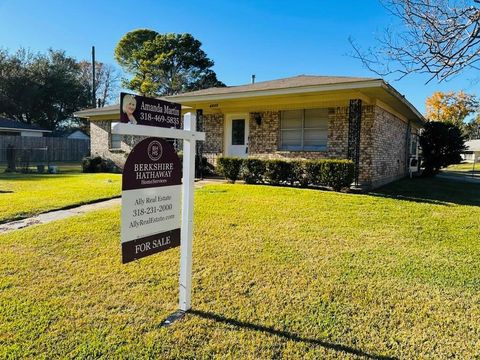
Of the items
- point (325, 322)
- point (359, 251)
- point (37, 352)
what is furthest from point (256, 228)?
point (37, 352)

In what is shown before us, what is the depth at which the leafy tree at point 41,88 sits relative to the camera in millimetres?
34625

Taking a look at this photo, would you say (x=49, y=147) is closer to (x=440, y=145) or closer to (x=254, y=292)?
(x=440, y=145)

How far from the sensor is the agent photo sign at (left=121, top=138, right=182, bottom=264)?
2.77m

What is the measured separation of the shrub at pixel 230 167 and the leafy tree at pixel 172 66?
80.2ft

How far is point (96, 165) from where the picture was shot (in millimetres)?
17156

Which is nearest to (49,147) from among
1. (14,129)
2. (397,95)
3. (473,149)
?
(14,129)

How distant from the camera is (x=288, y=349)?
262 centimetres

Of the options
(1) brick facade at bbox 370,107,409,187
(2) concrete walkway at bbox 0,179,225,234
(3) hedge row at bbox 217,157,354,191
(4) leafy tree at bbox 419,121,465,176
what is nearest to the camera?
(2) concrete walkway at bbox 0,179,225,234

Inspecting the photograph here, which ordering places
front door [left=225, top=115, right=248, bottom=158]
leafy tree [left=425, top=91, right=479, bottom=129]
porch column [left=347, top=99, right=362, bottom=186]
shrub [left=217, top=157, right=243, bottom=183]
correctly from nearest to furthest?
porch column [left=347, top=99, right=362, bottom=186] < shrub [left=217, top=157, right=243, bottom=183] < front door [left=225, top=115, right=248, bottom=158] < leafy tree [left=425, top=91, right=479, bottom=129]

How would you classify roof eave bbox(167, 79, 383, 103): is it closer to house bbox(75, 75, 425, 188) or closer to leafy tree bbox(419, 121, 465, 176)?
house bbox(75, 75, 425, 188)

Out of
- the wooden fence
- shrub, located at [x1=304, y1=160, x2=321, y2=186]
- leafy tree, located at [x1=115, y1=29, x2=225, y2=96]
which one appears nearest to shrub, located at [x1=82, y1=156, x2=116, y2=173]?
the wooden fence

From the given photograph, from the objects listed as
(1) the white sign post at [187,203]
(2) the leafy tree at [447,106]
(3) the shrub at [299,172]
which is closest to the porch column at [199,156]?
(3) the shrub at [299,172]

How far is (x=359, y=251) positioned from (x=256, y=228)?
1.76 m

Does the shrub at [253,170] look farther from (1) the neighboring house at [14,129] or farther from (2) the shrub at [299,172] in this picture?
(1) the neighboring house at [14,129]
